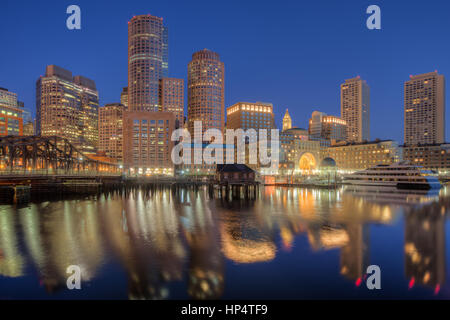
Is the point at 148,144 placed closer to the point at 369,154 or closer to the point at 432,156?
the point at 369,154

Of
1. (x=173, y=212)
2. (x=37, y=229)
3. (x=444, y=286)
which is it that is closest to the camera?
(x=444, y=286)

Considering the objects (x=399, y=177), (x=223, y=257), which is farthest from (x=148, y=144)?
(x=223, y=257)

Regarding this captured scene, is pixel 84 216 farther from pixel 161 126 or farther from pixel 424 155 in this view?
pixel 424 155

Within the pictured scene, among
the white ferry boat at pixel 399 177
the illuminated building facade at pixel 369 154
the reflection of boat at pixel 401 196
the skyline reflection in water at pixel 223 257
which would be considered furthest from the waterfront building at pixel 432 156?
the skyline reflection in water at pixel 223 257

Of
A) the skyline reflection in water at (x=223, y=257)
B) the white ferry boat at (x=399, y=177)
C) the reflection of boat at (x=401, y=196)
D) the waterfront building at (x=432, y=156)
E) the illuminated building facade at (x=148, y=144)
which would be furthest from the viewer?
the waterfront building at (x=432, y=156)

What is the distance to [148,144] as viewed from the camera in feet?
539

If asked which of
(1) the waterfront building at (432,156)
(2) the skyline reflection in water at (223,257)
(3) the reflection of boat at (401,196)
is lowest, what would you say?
(3) the reflection of boat at (401,196)

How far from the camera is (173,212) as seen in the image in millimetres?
37875

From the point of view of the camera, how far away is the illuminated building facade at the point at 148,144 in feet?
537

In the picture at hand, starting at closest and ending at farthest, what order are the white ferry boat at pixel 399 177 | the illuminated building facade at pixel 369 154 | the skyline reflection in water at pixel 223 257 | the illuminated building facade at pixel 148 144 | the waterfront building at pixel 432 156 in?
the skyline reflection in water at pixel 223 257 < the white ferry boat at pixel 399 177 < the illuminated building facade at pixel 148 144 < the illuminated building facade at pixel 369 154 < the waterfront building at pixel 432 156

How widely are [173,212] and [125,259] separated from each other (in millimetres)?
20137

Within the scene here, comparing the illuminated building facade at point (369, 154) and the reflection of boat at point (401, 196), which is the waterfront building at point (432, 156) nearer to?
the illuminated building facade at point (369, 154)

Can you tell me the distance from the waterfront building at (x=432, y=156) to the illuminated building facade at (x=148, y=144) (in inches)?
6261
